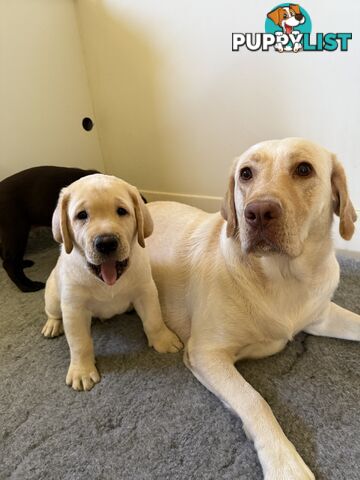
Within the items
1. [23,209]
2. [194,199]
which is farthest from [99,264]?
[194,199]

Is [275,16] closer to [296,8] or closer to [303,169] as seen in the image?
[296,8]

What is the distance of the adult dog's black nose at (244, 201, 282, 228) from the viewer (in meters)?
0.99

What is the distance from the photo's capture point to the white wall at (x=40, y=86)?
2254 millimetres

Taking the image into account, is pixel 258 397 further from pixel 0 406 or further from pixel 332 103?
pixel 332 103

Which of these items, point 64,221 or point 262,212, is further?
point 64,221

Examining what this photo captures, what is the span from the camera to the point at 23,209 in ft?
6.84

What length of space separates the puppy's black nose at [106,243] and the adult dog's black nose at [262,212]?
414 millimetres

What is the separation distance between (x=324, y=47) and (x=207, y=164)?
0.89 m

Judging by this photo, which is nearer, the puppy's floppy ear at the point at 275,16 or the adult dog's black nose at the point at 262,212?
the adult dog's black nose at the point at 262,212

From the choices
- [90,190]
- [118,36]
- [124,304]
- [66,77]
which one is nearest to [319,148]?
[90,190]

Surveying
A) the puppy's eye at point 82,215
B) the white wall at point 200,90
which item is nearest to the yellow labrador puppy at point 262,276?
the puppy's eye at point 82,215

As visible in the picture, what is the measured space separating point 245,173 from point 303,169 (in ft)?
0.56

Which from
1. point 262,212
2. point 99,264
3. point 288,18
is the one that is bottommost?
point 99,264

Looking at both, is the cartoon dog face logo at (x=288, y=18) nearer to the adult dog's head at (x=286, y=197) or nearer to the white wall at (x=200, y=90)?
the white wall at (x=200, y=90)
